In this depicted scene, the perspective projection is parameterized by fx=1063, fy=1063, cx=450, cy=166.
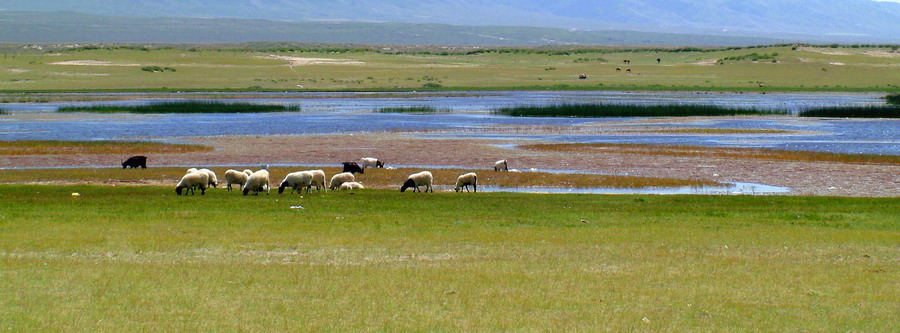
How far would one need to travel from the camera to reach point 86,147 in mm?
38812

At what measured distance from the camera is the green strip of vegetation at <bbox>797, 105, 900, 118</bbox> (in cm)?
5547

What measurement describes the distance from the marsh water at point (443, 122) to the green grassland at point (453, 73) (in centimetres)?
1153

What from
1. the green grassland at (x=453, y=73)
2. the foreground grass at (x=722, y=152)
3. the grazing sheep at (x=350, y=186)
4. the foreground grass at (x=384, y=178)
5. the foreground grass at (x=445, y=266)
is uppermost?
the foreground grass at (x=445, y=266)

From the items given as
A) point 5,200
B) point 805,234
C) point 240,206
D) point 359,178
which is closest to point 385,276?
point 805,234

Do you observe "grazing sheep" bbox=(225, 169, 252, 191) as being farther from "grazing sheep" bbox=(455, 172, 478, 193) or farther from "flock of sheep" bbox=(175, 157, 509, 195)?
"grazing sheep" bbox=(455, 172, 478, 193)

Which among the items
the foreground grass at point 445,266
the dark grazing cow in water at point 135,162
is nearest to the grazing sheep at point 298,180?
the foreground grass at point 445,266

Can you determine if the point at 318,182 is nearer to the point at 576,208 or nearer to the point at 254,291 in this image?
the point at 576,208

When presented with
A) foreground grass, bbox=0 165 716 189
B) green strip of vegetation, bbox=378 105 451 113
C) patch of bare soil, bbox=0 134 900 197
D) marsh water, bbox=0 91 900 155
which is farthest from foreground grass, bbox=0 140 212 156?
green strip of vegetation, bbox=378 105 451 113

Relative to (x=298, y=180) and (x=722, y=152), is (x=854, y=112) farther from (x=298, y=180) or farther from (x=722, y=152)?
(x=298, y=180)

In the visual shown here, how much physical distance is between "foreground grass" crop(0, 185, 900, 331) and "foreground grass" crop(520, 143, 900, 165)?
13.9 metres

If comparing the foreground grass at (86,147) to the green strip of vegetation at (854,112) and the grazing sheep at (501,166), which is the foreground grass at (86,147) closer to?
the grazing sheep at (501,166)

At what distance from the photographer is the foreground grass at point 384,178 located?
28.5 meters

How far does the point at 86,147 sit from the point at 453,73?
66.9 m

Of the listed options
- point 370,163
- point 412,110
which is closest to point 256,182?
point 370,163
